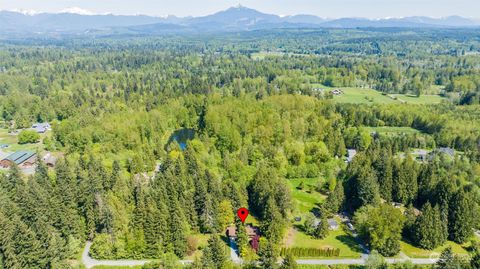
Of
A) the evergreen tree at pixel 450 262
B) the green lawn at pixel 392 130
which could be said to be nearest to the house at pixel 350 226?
the evergreen tree at pixel 450 262

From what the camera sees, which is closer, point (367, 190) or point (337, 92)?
point (367, 190)

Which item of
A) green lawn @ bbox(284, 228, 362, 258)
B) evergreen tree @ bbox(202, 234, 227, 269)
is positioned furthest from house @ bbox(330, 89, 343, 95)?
evergreen tree @ bbox(202, 234, 227, 269)

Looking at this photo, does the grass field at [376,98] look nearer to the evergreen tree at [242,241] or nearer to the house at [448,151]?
the house at [448,151]

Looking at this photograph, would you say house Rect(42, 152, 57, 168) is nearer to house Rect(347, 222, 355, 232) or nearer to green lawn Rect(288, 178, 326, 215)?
green lawn Rect(288, 178, 326, 215)

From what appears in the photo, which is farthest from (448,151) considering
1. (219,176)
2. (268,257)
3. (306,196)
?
(268,257)

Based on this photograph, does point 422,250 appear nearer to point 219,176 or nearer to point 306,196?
point 306,196
